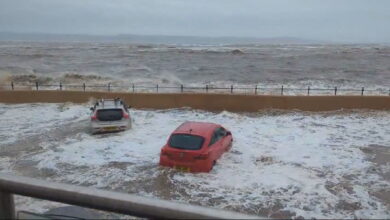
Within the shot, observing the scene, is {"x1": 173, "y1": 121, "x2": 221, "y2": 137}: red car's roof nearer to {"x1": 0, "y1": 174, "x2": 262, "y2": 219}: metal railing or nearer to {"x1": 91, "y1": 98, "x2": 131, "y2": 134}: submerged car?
{"x1": 91, "y1": 98, "x2": 131, "y2": 134}: submerged car

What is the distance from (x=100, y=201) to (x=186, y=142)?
34.8ft

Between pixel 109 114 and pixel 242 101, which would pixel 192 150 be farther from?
pixel 242 101

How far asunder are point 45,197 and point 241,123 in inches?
726

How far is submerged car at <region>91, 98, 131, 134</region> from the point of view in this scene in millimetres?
18219

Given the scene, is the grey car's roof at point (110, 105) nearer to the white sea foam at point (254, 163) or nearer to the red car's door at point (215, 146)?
the white sea foam at point (254, 163)

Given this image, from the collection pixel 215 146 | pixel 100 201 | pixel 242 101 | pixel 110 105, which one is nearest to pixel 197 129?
pixel 215 146

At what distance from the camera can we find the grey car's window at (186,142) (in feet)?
42.8

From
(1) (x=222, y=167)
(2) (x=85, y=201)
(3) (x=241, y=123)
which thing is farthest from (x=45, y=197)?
(3) (x=241, y=123)

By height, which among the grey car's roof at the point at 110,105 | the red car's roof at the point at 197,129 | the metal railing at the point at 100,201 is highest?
the metal railing at the point at 100,201

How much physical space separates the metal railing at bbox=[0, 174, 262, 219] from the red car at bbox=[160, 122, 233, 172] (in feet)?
33.0

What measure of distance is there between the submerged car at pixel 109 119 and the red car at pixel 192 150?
5401 millimetres

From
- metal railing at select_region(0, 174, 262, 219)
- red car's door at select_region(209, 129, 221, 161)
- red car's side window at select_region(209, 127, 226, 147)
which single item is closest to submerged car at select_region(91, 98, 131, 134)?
red car's side window at select_region(209, 127, 226, 147)

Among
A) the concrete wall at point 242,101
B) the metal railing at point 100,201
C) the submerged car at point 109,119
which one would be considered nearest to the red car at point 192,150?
the submerged car at point 109,119

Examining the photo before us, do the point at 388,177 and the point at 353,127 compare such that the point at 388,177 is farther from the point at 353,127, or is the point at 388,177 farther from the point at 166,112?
the point at 166,112
